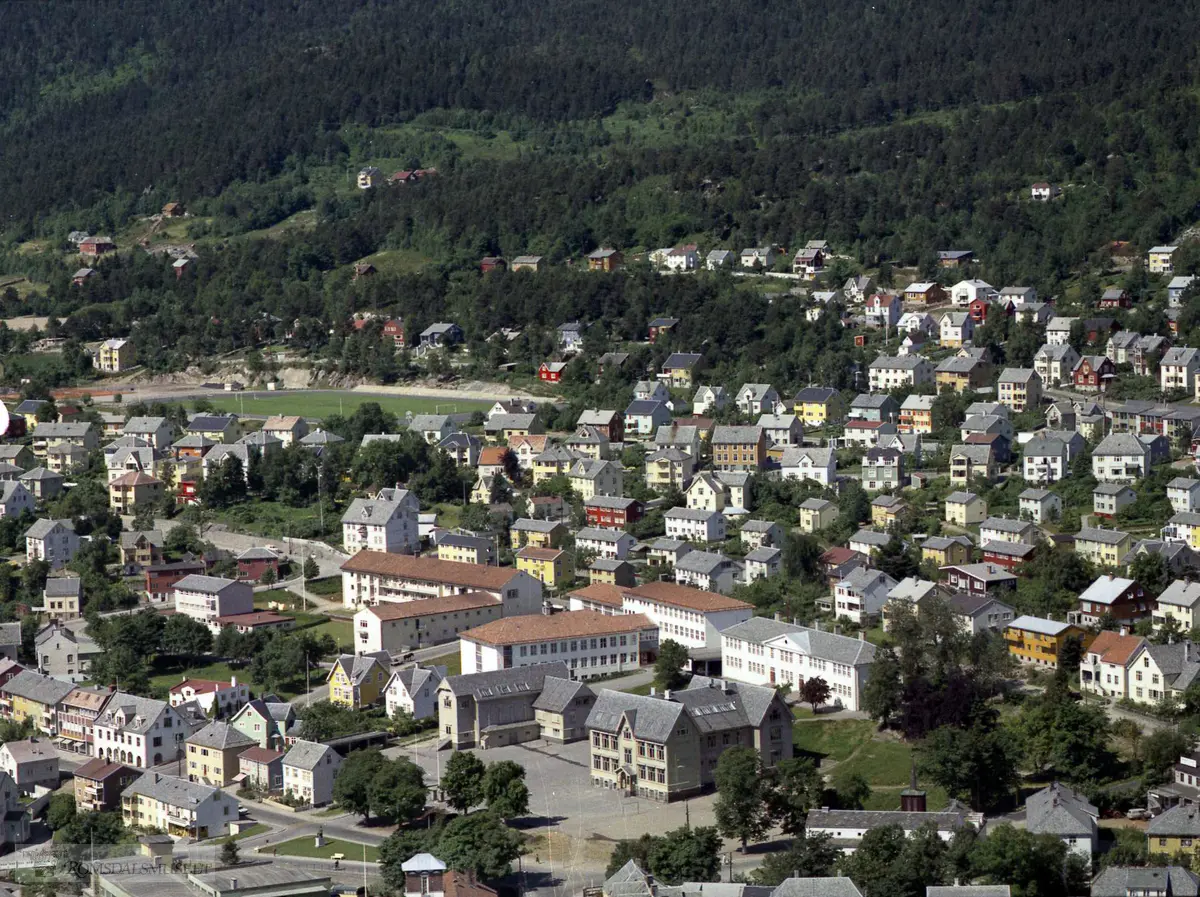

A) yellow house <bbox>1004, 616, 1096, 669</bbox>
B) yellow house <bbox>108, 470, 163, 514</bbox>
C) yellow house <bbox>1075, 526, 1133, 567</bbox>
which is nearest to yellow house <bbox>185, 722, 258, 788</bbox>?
yellow house <bbox>1004, 616, 1096, 669</bbox>

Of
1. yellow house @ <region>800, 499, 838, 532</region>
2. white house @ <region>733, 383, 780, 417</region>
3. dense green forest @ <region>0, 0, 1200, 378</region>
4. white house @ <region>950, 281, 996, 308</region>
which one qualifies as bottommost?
yellow house @ <region>800, 499, 838, 532</region>

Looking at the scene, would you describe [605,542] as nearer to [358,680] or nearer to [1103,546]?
[358,680]

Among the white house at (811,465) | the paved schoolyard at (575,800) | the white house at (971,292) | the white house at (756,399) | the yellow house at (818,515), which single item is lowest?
the paved schoolyard at (575,800)

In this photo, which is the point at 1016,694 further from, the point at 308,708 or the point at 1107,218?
the point at 1107,218

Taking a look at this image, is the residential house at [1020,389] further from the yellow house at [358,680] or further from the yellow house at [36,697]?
the yellow house at [36,697]

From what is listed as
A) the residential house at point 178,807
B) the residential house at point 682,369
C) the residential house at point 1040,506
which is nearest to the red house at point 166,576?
the residential house at point 178,807

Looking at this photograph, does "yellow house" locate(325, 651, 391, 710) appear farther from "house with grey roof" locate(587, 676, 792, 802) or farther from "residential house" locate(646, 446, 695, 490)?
"residential house" locate(646, 446, 695, 490)
